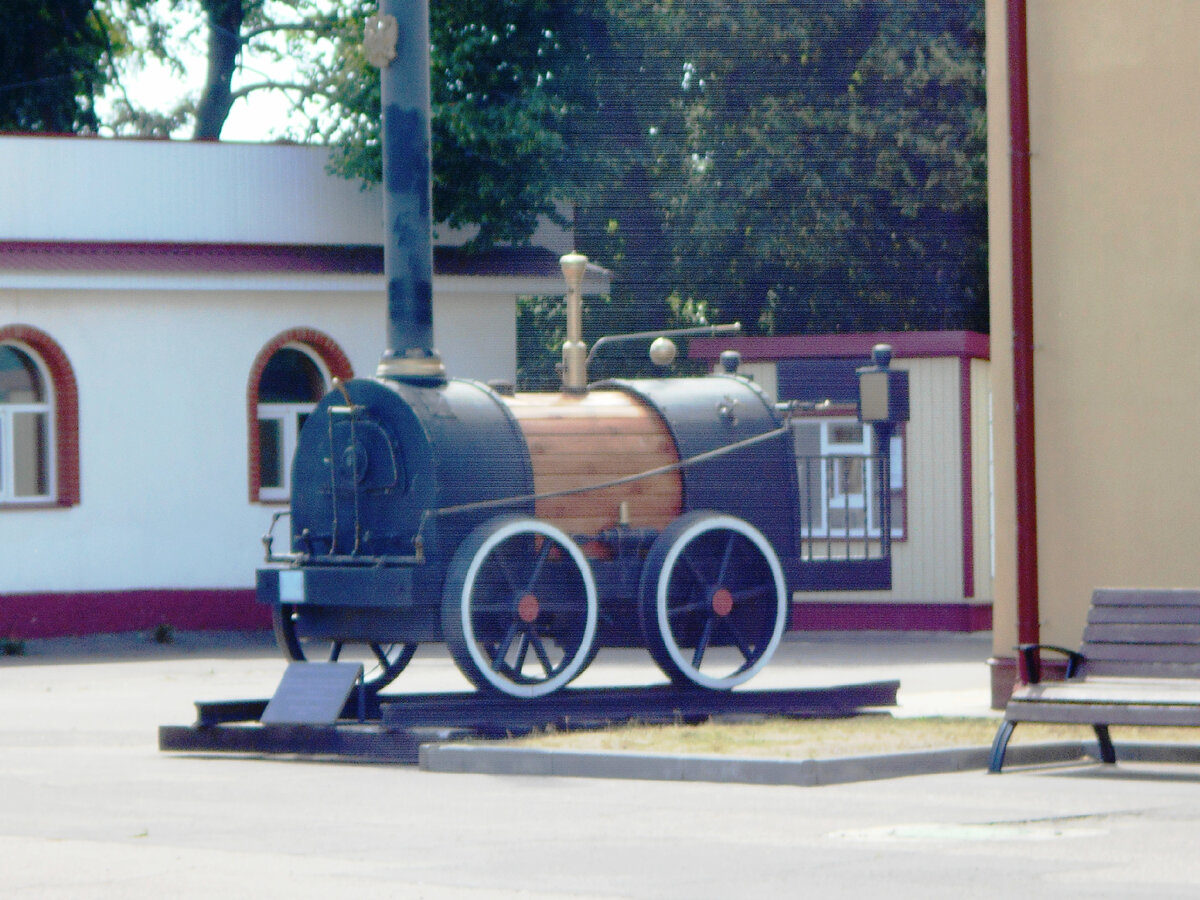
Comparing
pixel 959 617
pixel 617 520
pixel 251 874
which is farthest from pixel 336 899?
pixel 959 617

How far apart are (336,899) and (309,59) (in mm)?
39231

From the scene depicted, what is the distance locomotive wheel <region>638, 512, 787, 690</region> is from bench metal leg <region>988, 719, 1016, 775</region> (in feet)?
10.8

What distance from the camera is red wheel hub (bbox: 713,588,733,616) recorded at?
15.5 meters

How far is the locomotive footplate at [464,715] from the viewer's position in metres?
13.7

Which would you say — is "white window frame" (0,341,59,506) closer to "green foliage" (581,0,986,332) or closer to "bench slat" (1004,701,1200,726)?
"green foliage" (581,0,986,332)

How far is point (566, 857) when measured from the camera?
9180 millimetres

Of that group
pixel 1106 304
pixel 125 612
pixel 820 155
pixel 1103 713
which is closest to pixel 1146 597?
pixel 1103 713

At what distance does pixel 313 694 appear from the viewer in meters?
14.1

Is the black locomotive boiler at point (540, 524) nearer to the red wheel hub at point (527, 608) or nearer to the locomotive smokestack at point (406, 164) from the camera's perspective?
the red wheel hub at point (527, 608)

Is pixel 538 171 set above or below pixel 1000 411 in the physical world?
above

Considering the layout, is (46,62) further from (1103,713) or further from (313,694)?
(1103,713)

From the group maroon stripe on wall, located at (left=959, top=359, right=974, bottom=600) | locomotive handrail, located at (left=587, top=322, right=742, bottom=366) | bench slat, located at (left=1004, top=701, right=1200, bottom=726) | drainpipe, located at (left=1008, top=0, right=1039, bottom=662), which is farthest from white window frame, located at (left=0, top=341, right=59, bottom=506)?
bench slat, located at (left=1004, top=701, right=1200, bottom=726)

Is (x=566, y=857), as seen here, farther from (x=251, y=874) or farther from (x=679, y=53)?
(x=679, y=53)

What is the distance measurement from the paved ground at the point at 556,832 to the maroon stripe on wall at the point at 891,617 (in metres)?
12.4
